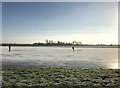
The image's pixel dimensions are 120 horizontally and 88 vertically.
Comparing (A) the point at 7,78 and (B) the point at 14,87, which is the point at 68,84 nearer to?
(B) the point at 14,87

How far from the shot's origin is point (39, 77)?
24.4 feet

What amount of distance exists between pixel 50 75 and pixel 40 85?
140cm

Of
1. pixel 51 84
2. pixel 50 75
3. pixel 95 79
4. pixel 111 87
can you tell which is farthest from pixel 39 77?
pixel 111 87

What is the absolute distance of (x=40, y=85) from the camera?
6.42 metres

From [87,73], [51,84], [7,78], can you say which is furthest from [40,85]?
[87,73]

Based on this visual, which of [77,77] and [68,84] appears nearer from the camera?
[68,84]

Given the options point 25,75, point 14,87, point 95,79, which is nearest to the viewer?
point 14,87

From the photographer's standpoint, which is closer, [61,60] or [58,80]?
[58,80]

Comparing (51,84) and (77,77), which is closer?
(51,84)

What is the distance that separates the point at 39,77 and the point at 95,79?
1.63 m

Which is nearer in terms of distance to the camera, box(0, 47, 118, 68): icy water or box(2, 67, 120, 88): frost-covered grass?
box(2, 67, 120, 88): frost-covered grass

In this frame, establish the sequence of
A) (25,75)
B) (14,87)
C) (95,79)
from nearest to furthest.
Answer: (14,87), (95,79), (25,75)

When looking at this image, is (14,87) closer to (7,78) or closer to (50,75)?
(7,78)

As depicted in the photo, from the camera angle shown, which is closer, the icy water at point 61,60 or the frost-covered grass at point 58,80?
the frost-covered grass at point 58,80
